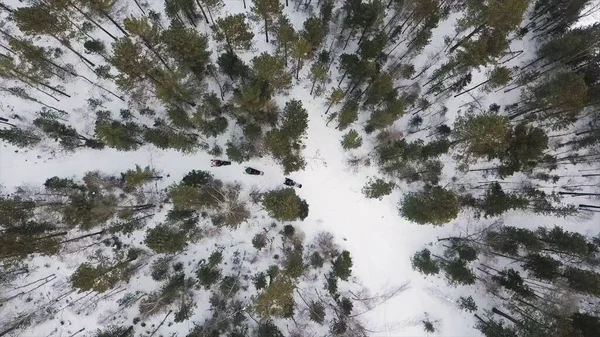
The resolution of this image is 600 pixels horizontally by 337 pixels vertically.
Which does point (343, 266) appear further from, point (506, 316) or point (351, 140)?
point (506, 316)

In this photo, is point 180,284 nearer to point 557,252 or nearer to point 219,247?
point 219,247

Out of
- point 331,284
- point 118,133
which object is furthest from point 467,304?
point 118,133

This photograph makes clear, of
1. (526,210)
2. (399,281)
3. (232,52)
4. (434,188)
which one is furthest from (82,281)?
(526,210)

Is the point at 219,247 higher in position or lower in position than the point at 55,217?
higher

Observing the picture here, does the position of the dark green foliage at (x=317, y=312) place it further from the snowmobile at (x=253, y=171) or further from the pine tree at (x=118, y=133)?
the pine tree at (x=118, y=133)

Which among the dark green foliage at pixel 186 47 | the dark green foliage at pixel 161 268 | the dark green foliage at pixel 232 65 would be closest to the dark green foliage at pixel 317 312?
the dark green foliage at pixel 161 268
